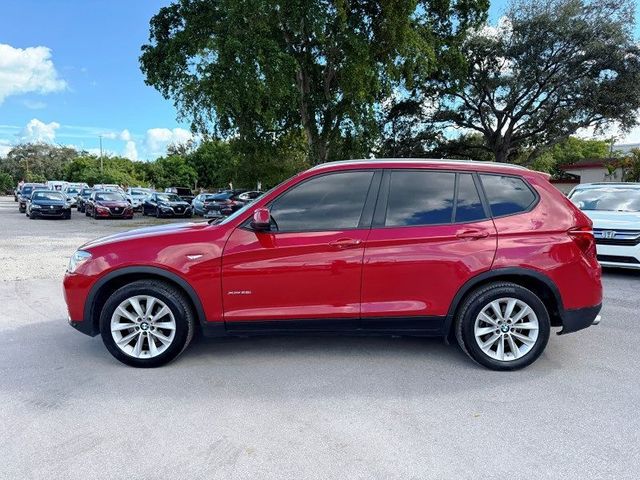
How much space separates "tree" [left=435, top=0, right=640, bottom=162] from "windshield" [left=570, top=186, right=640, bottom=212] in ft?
46.0

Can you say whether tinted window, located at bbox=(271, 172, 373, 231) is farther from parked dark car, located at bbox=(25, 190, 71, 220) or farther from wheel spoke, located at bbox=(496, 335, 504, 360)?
parked dark car, located at bbox=(25, 190, 71, 220)

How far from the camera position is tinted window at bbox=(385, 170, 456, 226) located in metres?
3.98

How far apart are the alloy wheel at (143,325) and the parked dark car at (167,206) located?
22.4 metres

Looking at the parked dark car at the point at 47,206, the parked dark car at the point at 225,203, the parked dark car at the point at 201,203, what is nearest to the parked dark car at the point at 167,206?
the parked dark car at the point at 201,203

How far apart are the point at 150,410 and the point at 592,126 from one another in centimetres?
2557

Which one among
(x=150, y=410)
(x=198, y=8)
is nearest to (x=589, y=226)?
(x=150, y=410)

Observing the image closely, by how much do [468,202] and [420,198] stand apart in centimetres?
44

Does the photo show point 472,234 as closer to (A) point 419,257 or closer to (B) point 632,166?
(A) point 419,257

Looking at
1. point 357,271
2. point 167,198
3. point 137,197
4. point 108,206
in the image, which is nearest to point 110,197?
point 108,206

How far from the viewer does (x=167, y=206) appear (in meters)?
25.2

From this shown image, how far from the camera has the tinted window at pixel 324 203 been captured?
3.93m

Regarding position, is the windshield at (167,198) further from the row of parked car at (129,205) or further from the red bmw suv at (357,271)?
the red bmw suv at (357,271)

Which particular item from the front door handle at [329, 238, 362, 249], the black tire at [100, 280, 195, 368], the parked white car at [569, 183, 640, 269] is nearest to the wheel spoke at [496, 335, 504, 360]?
the front door handle at [329, 238, 362, 249]

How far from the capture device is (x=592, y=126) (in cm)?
2253
